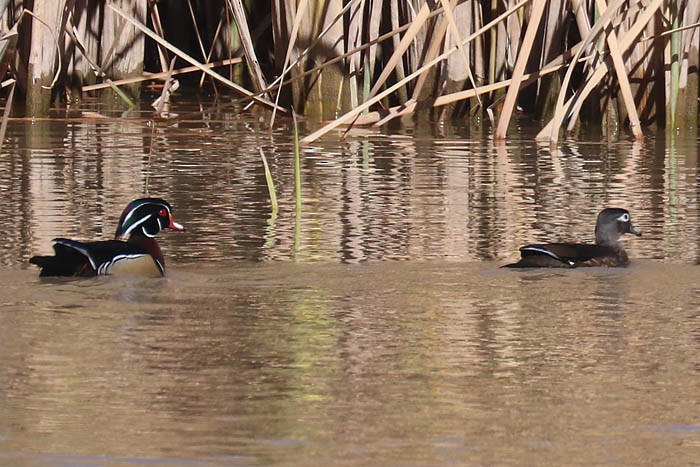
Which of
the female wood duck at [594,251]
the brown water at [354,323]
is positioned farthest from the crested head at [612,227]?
the brown water at [354,323]

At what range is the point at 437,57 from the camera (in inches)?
416

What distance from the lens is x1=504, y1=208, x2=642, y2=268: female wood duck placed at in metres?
6.44

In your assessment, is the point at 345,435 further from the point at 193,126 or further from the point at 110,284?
the point at 193,126

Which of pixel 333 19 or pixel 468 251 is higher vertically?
pixel 333 19

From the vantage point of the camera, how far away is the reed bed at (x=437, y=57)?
35.4ft

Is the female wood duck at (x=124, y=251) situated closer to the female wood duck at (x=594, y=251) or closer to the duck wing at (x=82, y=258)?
the duck wing at (x=82, y=258)

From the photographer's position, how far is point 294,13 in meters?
11.6

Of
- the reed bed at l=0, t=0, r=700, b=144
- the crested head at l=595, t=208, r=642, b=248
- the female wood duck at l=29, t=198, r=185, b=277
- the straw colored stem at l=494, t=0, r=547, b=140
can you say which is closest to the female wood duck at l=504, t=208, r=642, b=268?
the crested head at l=595, t=208, r=642, b=248

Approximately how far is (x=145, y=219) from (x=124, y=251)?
42cm

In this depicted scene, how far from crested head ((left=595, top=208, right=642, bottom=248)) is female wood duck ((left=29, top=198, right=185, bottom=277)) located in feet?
5.54

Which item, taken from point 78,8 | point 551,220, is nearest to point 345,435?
point 551,220

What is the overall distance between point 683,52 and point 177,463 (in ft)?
26.0

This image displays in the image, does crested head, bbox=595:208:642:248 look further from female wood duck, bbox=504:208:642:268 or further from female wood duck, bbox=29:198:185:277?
female wood duck, bbox=29:198:185:277

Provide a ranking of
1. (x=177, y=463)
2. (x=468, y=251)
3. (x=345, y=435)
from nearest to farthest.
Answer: (x=177, y=463), (x=345, y=435), (x=468, y=251)
